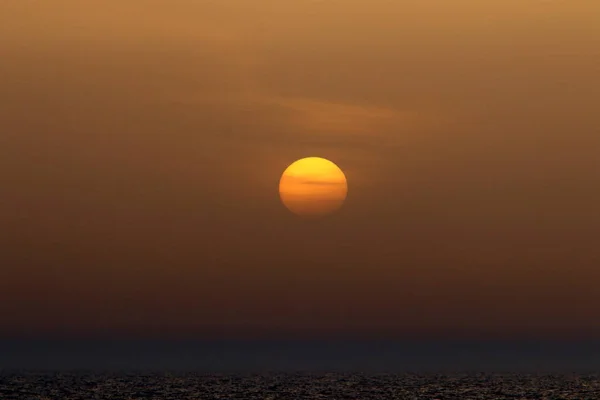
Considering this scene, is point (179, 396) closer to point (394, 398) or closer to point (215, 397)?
point (215, 397)

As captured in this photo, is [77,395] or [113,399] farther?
[77,395]

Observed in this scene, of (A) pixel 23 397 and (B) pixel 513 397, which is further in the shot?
(B) pixel 513 397

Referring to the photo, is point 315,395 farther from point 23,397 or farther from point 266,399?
point 23,397

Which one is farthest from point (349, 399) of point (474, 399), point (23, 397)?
point (23, 397)

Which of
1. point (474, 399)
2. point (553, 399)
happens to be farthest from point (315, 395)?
point (553, 399)

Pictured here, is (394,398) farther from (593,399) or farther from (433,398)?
(593,399)

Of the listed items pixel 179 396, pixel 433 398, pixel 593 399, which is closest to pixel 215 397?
pixel 179 396

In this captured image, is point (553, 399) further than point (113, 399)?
Yes

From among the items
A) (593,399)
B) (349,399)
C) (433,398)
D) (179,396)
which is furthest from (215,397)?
(593,399)
